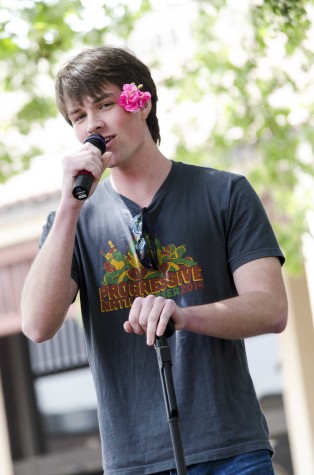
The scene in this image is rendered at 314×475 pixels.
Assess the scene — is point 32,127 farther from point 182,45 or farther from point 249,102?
point 182,45

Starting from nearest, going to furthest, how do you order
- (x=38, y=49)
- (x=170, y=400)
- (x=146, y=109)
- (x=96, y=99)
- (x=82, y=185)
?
(x=170, y=400)
(x=82, y=185)
(x=96, y=99)
(x=146, y=109)
(x=38, y=49)

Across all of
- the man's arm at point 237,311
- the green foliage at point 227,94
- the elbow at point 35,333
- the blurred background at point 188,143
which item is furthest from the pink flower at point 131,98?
the green foliage at point 227,94

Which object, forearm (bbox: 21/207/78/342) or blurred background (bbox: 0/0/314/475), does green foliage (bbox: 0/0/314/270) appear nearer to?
blurred background (bbox: 0/0/314/475)

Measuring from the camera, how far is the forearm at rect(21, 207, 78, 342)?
10.1 ft

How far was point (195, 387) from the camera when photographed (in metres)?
3.04

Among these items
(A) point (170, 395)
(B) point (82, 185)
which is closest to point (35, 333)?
(B) point (82, 185)

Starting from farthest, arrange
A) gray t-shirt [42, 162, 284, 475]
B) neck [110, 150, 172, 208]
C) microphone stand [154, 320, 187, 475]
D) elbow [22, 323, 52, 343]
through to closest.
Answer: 1. neck [110, 150, 172, 208]
2. elbow [22, 323, 52, 343]
3. gray t-shirt [42, 162, 284, 475]
4. microphone stand [154, 320, 187, 475]

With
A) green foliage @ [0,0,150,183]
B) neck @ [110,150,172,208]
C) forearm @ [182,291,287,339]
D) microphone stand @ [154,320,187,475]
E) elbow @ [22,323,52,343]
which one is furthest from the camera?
green foliage @ [0,0,150,183]

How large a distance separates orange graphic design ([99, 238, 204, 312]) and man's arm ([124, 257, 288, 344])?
13 cm

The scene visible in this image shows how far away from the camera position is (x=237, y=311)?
9.86ft

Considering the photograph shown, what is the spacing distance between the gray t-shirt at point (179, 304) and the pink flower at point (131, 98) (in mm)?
216

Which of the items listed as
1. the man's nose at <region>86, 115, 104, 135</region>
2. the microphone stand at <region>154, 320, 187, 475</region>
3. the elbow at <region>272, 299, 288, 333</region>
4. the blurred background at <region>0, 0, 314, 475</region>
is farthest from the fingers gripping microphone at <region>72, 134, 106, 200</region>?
the blurred background at <region>0, 0, 314, 475</region>

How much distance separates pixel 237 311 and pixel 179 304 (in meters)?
0.17

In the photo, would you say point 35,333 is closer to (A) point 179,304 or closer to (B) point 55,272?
(B) point 55,272
